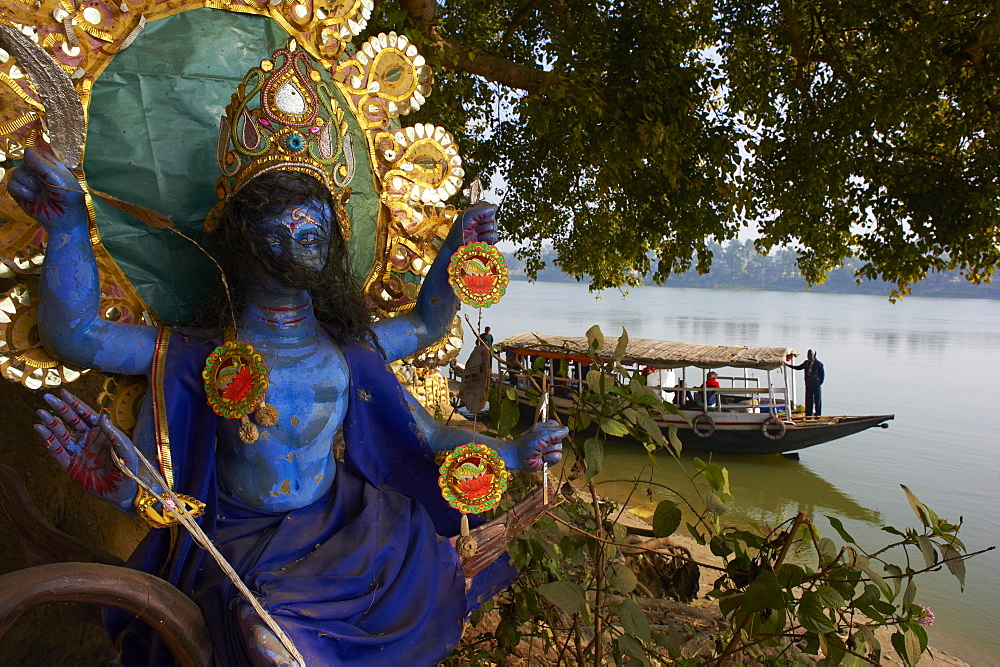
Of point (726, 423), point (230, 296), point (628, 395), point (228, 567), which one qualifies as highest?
point (230, 296)

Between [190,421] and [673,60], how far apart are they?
4.02 metres

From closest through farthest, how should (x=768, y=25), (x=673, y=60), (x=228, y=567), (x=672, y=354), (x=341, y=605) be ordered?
(x=228, y=567)
(x=341, y=605)
(x=673, y=60)
(x=768, y=25)
(x=672, y=354)

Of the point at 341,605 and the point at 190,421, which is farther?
the point at 190,421

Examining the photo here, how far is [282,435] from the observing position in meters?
1.73

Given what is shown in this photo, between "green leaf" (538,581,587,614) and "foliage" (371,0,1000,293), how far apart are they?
2.67 metres

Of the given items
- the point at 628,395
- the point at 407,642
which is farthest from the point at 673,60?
the point at 407,642

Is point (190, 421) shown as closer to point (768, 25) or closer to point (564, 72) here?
point (564, 72)

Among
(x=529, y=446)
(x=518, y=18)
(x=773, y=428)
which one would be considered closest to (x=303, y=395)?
(x=529, y=446)

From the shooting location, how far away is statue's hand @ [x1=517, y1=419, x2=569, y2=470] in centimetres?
184

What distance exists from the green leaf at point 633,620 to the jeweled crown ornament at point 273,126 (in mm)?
1412

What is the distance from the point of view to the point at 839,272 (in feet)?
180

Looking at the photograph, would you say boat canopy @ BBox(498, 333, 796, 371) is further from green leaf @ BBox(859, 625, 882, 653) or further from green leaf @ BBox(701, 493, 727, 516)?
green leaf @ BBox(859, 625, 882, 653)

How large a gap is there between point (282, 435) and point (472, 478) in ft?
1.64

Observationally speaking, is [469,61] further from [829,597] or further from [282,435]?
[829,597]
